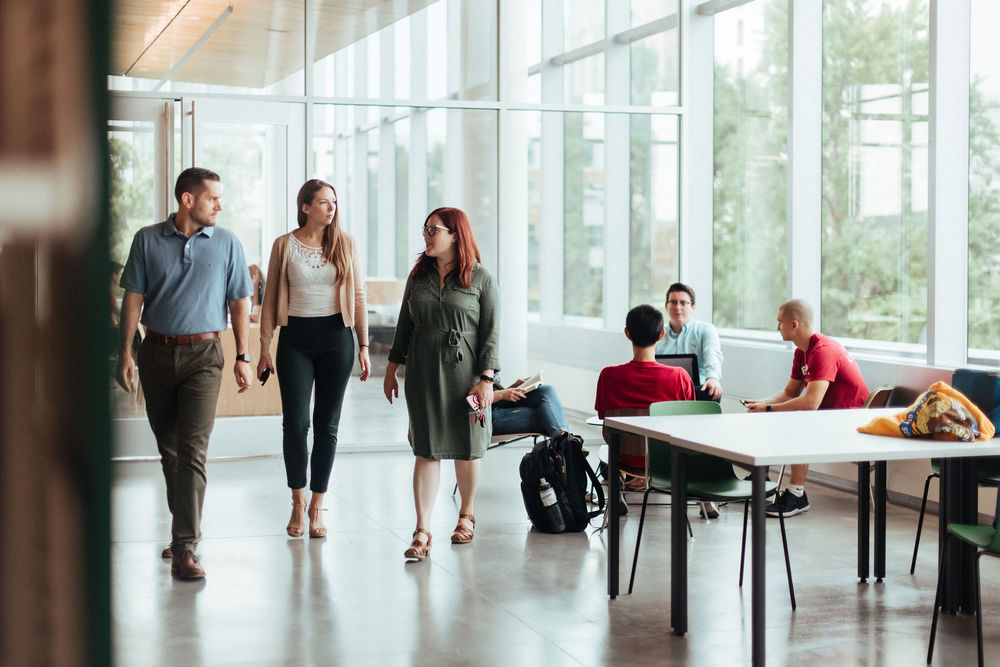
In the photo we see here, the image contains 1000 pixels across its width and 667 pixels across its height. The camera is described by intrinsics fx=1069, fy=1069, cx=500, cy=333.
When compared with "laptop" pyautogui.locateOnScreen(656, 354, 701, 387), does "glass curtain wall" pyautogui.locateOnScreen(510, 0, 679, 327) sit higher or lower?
higher

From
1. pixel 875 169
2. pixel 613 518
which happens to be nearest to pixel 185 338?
pixel 613 518

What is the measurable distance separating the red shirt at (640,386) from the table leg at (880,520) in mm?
1017

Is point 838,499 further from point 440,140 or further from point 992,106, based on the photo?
point 440,140

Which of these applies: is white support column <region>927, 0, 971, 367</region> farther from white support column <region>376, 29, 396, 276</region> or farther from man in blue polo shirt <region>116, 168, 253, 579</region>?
man in blue polo shirt <region>116, 168, 253, 579</region>

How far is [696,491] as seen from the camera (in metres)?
4.25

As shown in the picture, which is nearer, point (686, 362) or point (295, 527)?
point (295, 527)

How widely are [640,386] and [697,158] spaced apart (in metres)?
4.63

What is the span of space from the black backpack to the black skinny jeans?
1.03 meters

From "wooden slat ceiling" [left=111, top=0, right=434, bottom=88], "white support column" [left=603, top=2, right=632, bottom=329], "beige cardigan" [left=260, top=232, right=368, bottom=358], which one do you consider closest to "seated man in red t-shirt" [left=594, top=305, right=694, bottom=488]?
"beige cardigan" [left=260, top=232, right=368, bottom=358]

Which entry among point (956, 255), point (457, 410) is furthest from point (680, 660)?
point (956, 255)

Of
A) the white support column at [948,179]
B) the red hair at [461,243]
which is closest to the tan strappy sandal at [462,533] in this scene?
the red hair at [461,243]

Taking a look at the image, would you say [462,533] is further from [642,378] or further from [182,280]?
[182,280]

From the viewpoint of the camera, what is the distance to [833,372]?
560cm

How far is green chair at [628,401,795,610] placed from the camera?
13.8 feet
